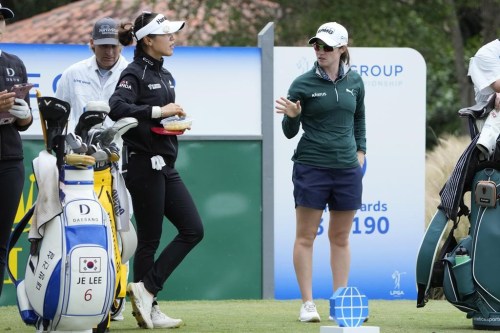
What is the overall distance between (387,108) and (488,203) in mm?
3407

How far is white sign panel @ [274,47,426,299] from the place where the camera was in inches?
450

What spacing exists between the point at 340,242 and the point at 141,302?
1.57 metres

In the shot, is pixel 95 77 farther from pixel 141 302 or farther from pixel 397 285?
pixel 397 285

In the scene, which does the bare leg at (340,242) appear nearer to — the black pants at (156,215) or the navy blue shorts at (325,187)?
the navy blue shorts at (325,187)

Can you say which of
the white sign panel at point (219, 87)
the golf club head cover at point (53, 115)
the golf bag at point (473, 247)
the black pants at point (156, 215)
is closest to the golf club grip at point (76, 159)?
the golf club head cover at point (53, 115)

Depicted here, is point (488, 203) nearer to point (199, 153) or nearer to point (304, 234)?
point (304, 234)

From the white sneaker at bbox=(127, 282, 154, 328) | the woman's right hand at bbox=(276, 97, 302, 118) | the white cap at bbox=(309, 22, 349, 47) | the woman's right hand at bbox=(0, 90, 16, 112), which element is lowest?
the white sneaker at bbox=(127, 282, 154, 328)

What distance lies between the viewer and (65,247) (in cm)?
725

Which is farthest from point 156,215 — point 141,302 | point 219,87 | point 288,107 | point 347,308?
point 219,87

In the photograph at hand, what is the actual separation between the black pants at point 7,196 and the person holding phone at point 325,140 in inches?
73.1

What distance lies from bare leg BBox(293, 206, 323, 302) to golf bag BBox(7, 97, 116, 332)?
1.98 metres

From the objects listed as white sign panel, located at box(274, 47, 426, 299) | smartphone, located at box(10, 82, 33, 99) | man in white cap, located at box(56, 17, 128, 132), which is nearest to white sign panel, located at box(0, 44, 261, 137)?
white sign panel, located at box(274, 47, 426, 299)

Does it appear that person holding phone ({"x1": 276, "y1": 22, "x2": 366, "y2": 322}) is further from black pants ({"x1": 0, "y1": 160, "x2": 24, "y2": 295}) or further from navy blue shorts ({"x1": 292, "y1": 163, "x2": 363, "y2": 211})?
black pants ({"x1": 0, "y1": 160, "x2": 24, "y2": 295})

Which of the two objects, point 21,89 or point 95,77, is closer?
point 21,89
